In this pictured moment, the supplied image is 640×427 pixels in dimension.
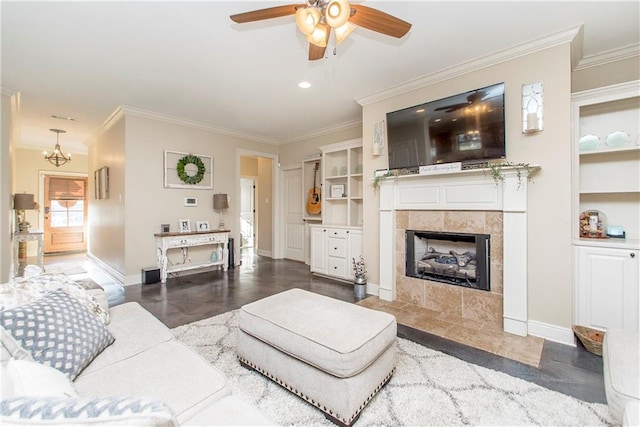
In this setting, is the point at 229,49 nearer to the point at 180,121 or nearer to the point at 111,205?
the point at 180,121

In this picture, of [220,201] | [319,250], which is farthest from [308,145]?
[319,250]

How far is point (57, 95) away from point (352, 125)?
14.0ft

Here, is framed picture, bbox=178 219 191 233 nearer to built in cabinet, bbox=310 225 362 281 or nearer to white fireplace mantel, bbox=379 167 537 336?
built in cabinet, bbox=310 225 362 281

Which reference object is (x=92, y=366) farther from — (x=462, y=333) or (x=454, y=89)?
Result: (x=454, y=89)

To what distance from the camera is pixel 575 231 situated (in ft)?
8.34

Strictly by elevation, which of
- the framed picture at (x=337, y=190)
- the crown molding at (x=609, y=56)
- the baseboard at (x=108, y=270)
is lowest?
the baseboard at (x=108, y=270)

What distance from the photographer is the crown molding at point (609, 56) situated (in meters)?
2.59

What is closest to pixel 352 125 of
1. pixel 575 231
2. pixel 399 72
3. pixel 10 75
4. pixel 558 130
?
pixel 399 72

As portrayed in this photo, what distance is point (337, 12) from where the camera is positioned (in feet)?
5.19

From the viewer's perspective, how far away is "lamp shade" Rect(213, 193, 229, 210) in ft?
16.7

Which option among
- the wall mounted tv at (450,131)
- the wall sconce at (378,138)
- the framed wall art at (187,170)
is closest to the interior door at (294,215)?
the framed wall art at (187,170)

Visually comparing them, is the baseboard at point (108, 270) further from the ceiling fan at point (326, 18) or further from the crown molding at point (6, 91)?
the ceiling fan at point (326, 18)

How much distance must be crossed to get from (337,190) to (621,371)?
403cm

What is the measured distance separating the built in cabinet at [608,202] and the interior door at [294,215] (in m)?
4.39
